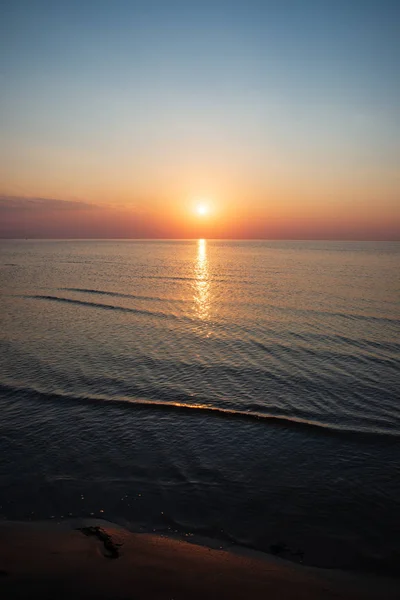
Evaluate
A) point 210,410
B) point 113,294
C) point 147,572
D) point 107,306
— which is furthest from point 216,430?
point 113,294

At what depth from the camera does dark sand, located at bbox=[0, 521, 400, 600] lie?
297 inches

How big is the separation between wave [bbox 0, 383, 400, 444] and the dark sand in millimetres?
7143

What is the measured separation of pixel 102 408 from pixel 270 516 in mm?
9391

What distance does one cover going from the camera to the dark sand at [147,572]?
7551mm

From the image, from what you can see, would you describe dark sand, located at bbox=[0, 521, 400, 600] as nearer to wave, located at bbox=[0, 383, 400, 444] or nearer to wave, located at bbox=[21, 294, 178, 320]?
wave, located at bbox=[0, 383, 400, 444]

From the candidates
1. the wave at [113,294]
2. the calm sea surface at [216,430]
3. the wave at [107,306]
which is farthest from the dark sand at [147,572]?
the wave at [113,294]

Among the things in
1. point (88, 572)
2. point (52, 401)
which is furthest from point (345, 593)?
point (52, 401)

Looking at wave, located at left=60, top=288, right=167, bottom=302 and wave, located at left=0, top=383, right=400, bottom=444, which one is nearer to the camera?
wave, located at left=0, top=383, right=400, bottom=444

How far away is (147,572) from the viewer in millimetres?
8102

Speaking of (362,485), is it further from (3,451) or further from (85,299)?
(85,299)

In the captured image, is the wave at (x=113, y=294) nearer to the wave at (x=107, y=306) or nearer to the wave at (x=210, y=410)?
the wave at (x=107, y=306)

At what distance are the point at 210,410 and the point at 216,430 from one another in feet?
5.74

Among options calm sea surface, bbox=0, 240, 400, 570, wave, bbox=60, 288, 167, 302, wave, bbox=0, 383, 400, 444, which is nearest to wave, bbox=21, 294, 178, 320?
calm sea surface, bbox=0, 240, 400, 570

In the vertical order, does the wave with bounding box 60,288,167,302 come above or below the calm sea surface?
above
